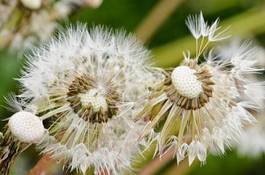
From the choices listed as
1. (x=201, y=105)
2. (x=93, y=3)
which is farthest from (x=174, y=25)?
(x=201, y=105)

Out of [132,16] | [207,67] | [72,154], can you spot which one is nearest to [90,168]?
[72,154]

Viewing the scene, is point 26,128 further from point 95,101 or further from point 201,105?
point 201,105

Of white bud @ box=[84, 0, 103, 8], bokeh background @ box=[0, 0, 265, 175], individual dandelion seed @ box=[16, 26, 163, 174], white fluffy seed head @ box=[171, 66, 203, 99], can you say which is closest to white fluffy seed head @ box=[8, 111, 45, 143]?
individual dandelion seed @ box=[16, 26, 163, 174]

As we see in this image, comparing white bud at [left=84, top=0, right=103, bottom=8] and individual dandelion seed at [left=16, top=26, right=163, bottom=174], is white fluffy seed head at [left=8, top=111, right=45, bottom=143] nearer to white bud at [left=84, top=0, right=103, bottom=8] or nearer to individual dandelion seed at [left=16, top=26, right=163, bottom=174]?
individual dandelion seed at [left=16, top=26, right=163, bottom=174]

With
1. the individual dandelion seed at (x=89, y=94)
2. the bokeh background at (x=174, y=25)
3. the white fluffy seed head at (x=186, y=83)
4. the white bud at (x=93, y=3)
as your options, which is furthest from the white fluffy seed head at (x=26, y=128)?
the bokeh background at (x=174, y=25)

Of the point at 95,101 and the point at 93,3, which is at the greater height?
the point at 93,3

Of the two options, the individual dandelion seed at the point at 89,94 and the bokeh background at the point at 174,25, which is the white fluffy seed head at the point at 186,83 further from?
the bokeh background at the point at 174,25
